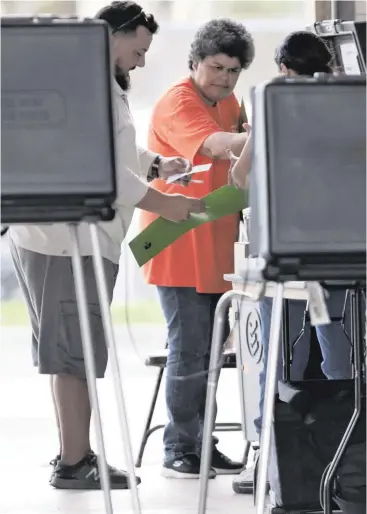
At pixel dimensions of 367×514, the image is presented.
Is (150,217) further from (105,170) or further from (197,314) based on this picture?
(105,170)

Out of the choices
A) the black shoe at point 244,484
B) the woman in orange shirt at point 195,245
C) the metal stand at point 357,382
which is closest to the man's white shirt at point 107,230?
the woman in orange shirt at point 195,245

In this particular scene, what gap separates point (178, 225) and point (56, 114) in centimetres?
93

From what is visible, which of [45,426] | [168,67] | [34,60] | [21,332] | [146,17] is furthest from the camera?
[21,332]

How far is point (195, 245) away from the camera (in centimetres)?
341

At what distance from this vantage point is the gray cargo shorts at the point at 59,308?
3.11m

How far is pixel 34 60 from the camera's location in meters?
1.98

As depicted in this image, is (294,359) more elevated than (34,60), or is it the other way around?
(34,60)

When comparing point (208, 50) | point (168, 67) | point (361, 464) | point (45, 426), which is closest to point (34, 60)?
point (361, 464)

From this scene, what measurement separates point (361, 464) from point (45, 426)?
6.85 ft

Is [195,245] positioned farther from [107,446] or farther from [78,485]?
[107,446]

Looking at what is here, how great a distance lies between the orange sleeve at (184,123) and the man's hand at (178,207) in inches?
21.2

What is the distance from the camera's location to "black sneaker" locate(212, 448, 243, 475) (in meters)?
3.50

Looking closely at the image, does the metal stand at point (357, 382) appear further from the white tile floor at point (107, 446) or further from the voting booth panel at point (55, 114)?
the white tile floor at point (107, 446)

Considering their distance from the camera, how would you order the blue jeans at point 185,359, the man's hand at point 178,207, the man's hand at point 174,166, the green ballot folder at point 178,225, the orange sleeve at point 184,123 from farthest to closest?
the blue jeans at point 185,359 → the orange sleeve at point 184,123 → the man's hand at point 174,166 → the green ballot folder at point 178,225 → the man's hand at point 178,207
